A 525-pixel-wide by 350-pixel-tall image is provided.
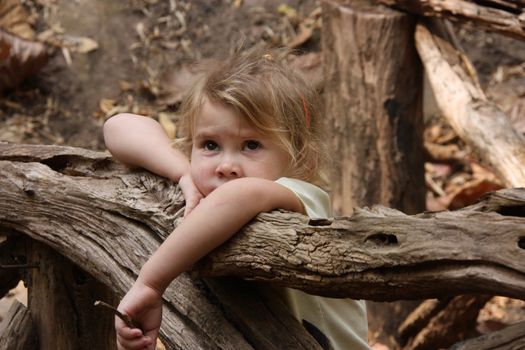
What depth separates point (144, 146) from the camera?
2.16m

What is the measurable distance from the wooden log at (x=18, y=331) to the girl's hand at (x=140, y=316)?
2.37 feet

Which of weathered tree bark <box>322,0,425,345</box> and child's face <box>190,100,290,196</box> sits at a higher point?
child's face <box>190,100,290,196</box>

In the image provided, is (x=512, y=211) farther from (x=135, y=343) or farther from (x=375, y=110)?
(x=375, y=110)

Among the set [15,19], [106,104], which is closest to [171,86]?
[106,104]

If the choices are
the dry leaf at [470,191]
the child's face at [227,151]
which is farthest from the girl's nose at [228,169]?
the dry leaf at [470,191]

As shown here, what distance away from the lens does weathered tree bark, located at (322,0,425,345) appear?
3486mm

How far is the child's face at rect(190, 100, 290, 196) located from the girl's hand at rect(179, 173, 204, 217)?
0.02 m

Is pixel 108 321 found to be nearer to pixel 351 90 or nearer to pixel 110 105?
pixel 351 90

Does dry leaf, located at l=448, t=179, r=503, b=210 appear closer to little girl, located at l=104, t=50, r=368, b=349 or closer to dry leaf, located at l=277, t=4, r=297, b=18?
dry leaf, located at l=277, t=4, r=297, b=18

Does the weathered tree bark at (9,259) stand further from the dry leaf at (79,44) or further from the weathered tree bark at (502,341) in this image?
Result: the dry leaf at (79,44)

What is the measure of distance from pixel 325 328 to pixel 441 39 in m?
1.78

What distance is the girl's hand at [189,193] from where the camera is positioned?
188 cm

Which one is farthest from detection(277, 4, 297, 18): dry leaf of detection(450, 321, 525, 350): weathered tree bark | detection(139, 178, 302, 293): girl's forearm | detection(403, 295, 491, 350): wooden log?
detection(450, 321, 525, 350): weathered tree bark

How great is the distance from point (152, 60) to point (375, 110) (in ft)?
6.57
